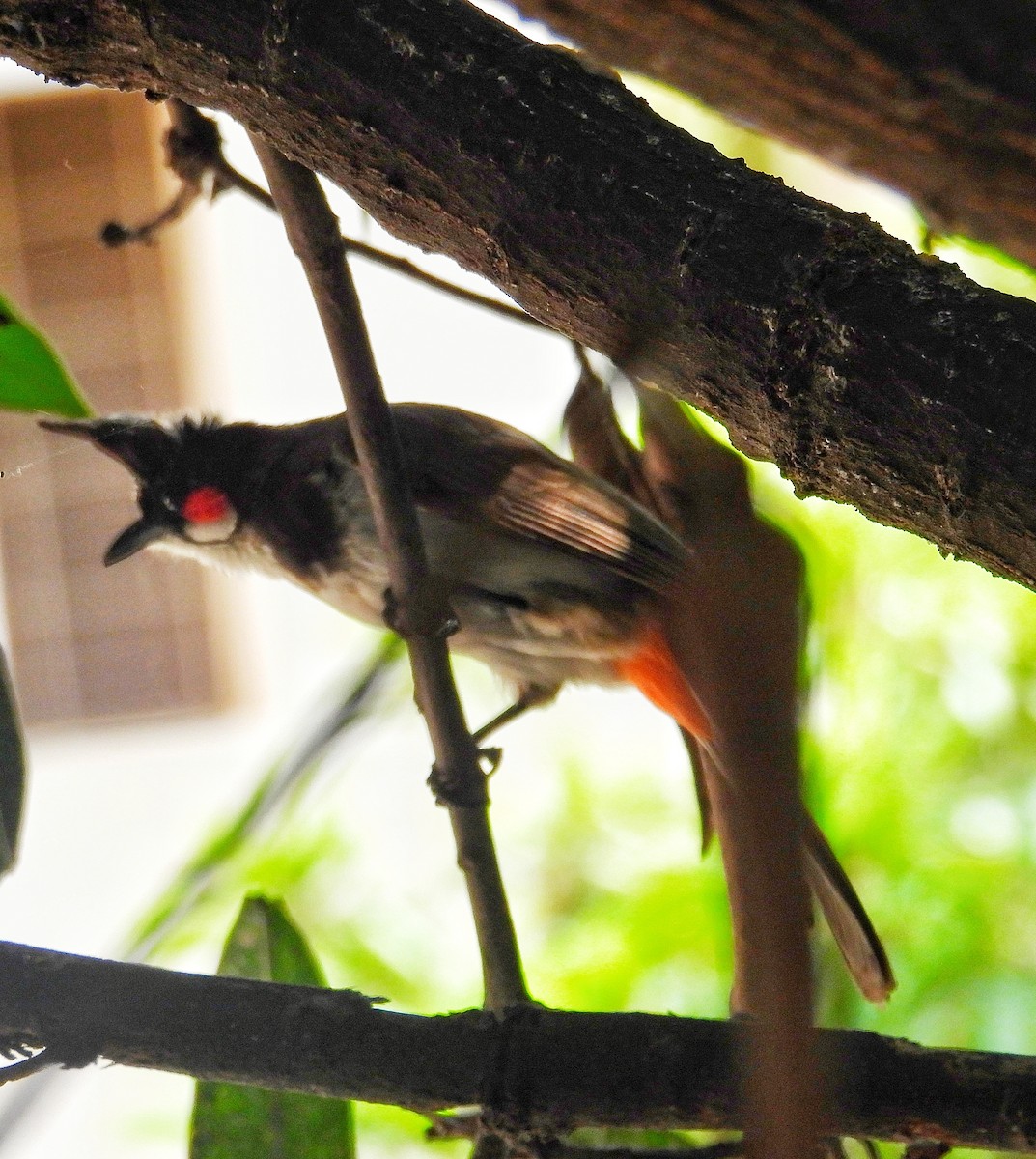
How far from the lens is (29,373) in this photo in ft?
2.99

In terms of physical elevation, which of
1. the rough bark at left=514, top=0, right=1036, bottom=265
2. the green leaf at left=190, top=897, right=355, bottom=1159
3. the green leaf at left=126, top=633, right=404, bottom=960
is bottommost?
the green leaf at left=190, top=897, right=355, bottom=1159

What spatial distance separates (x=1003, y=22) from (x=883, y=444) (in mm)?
1089

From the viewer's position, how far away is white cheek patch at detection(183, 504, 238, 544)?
5.59 ft

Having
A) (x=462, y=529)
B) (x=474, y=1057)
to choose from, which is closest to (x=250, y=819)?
(x=474, y=1057)

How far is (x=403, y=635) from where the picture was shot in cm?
96

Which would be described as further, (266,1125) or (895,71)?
(895,71)

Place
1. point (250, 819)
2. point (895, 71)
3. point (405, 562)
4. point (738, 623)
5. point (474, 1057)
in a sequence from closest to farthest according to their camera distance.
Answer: point (738, 623) < point (474, 1057) < point (405, 562) < point (250, 819) < point (895, 71)

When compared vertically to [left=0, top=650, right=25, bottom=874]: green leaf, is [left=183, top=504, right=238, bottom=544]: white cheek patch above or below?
above

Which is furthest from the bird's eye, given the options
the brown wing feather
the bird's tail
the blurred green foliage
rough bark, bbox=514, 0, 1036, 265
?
the bird's tail

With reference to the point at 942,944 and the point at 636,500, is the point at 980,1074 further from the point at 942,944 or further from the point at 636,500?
the point at 942,944

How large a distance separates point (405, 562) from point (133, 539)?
89 cm

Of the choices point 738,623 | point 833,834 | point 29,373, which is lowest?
point 738,623

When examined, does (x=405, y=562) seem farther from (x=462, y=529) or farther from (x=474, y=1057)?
(x=462, y=529)

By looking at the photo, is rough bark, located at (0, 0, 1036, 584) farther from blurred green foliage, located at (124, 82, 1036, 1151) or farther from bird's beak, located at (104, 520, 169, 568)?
blurred green foliage, located at (124, 82, 1036, 1151)
